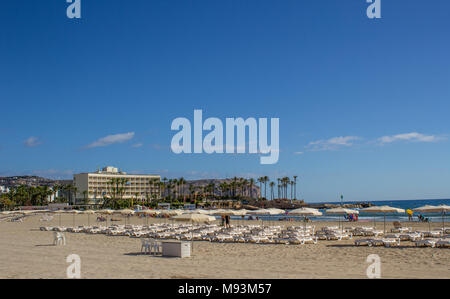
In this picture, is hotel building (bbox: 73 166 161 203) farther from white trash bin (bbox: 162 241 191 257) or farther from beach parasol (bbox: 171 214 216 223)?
white trash bin (bbox: 162 241 191 257)

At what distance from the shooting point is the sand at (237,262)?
10.8m

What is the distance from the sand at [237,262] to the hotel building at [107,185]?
107409mm

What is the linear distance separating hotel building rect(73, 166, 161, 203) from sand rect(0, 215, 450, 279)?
107 meters

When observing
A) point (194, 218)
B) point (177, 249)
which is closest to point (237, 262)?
point (177, 249)

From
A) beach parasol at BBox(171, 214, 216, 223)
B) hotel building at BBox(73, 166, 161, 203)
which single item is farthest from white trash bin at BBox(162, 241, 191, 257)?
hotel building at BBox(73, 166, 161, 203)

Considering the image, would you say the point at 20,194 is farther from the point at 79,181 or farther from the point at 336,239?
the point at 336,239

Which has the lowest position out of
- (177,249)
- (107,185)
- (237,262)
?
(107,185)

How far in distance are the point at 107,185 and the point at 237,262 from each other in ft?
413

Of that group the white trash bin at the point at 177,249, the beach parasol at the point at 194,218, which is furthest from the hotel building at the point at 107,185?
the white trash bin at the point at 177,249

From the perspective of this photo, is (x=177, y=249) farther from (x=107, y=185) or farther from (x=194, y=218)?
(x=107, y=185)

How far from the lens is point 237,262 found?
13.4 meters

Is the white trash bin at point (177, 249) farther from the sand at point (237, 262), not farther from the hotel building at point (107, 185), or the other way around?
the hotel building at point (107, 185)

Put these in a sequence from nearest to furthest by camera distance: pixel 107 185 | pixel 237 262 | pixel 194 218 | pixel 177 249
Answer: pixel 237 262 < pixel 177 249 < pixel 194 218 < pixel 107 185
